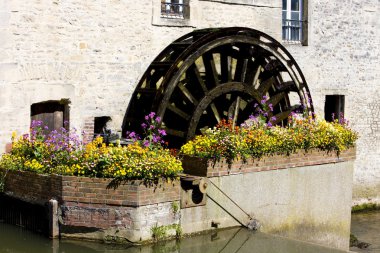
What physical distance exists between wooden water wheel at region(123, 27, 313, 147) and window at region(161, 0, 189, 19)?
58 cm

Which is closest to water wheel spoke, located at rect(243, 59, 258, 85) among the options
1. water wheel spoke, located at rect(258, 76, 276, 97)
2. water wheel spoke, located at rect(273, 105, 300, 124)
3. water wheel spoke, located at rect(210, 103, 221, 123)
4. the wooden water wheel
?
the wooden water wheel

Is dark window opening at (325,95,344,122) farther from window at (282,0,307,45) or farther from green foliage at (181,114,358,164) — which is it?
green foliage at (181,114,358,164)

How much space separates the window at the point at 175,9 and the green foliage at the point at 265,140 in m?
2.49

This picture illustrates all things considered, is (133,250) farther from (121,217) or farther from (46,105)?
(46,105)

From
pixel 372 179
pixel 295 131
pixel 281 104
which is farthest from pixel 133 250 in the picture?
pixel 372 179

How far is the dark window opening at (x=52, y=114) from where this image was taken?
1125 centimetres

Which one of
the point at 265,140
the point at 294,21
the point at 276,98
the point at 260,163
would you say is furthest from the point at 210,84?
the point at 294,21

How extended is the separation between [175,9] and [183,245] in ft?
17.8

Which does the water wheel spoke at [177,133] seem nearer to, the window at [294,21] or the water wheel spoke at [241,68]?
the water wheel spoke at [241,68]

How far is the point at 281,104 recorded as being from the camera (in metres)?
13.5

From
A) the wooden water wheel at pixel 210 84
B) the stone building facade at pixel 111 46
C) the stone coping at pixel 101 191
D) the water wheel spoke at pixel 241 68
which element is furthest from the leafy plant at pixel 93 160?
the water wheel spoke at pixel 241 68

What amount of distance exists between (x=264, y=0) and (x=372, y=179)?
546cm

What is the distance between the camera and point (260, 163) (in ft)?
34.9

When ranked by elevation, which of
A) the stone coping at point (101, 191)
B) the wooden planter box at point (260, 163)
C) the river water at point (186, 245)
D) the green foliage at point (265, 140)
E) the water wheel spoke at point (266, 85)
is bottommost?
the river water at point (186, 245)
